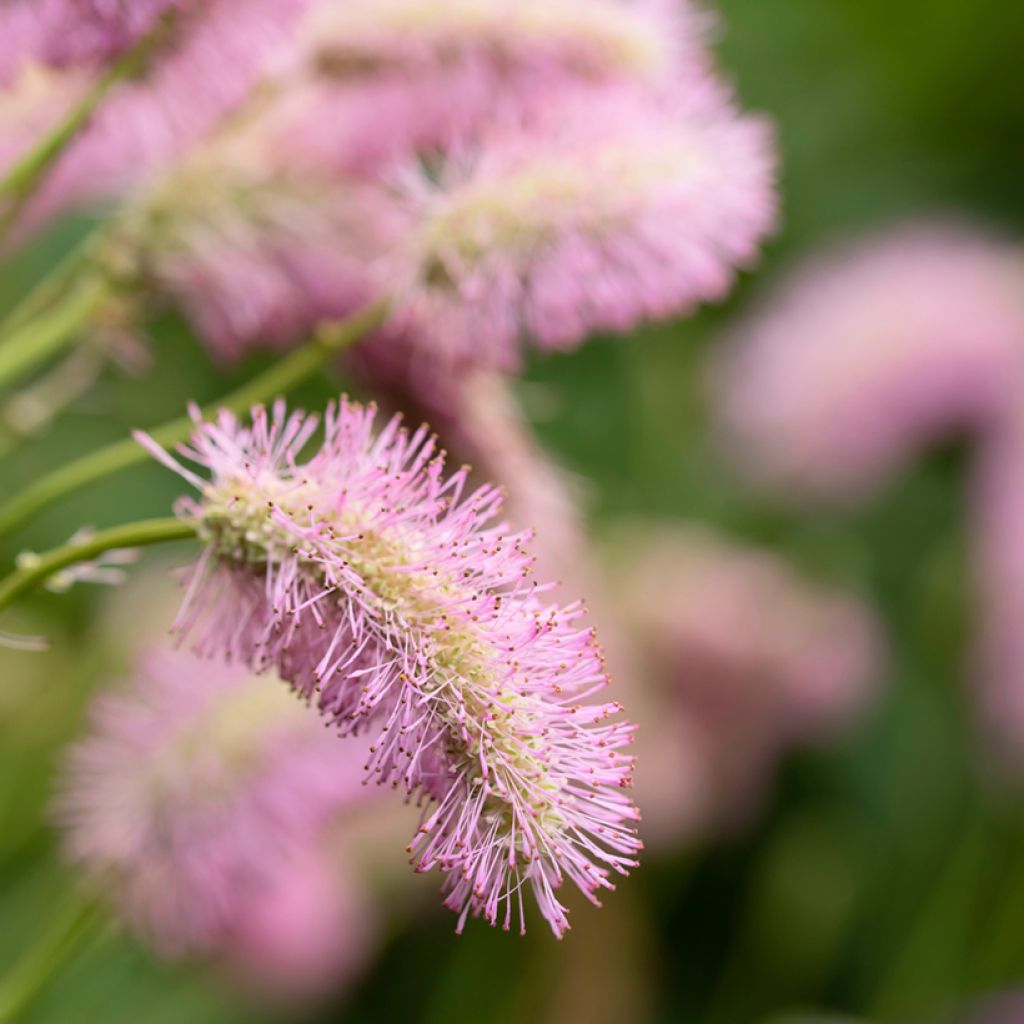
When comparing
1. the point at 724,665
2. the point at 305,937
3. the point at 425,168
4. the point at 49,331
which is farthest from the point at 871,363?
the point at 49,331

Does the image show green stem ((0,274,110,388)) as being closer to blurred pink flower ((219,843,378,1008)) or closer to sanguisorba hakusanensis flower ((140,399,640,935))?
sanguisorba hakusanensis flower ((140,399,640,935))

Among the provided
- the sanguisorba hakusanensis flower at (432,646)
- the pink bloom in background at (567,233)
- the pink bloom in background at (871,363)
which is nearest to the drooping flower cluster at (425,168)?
the pink bloom in background at (567,233)

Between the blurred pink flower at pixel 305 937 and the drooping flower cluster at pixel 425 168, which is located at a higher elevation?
the drooping flower cluster at pixel 425 168

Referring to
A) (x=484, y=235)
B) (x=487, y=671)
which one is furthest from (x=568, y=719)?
(x=484, y=235)

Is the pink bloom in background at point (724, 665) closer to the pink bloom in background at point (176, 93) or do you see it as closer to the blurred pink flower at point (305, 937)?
the blurred pink flower at point (305, 937)

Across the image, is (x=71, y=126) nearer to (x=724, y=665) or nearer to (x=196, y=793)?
(x=196, y=793)

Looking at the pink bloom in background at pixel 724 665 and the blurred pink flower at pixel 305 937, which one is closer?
the blurred pink flower at pixel 305 937
